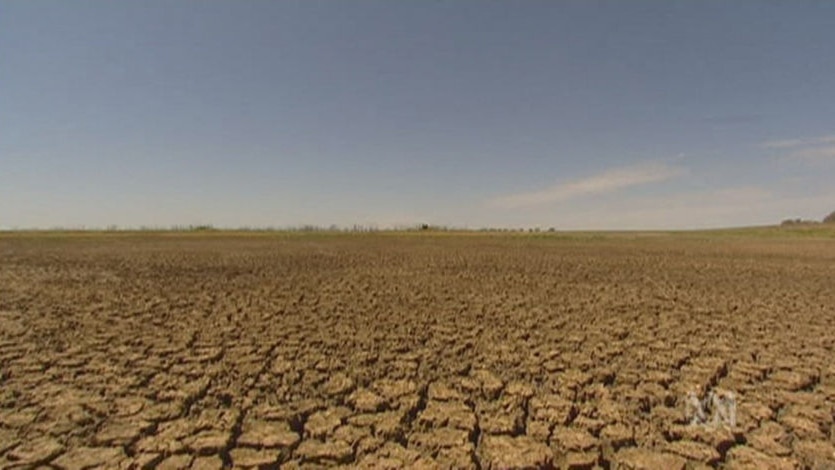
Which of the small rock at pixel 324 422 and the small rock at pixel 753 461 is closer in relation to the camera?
the small rock at pixel 753 461

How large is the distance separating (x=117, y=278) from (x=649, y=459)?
34.7 feet

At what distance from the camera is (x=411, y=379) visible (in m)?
3.63

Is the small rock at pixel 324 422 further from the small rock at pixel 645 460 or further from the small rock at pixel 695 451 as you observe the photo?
the small rock at pixel 695 451

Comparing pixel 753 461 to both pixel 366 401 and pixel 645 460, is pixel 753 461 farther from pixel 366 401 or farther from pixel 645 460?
pixel 366 401

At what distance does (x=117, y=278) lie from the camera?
9.70 meters

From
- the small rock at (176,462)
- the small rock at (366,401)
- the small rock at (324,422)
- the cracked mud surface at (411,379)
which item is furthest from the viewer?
the small rock at (366,401)

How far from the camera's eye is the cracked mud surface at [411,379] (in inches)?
99.9

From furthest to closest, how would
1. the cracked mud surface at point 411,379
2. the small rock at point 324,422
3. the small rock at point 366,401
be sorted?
1. the small rock at point 366,401
2. the small rock at point 324,422
3. the cracked mud surface at point 411,379

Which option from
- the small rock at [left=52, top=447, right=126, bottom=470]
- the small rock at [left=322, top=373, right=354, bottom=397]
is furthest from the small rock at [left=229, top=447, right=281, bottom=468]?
the small rock at [left=322, top=373, right=354, bottom=397]

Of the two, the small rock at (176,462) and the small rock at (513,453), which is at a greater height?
the small rock at (176,462)

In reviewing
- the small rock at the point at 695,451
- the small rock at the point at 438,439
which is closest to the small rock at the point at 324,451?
the small rock at the point at 438,439

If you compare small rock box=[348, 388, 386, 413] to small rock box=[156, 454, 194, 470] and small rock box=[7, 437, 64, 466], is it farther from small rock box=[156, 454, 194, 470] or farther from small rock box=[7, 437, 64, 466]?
small rock box=[7, 437, 64, 466]

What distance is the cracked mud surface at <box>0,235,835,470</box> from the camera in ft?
8.32

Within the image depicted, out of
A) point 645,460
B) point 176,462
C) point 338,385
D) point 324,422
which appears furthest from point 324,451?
point 645,460
